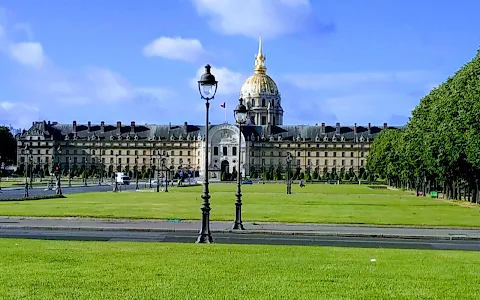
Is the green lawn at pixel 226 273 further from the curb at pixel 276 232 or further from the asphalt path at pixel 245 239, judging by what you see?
the curb at pixel 276 232

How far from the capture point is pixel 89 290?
11.4m

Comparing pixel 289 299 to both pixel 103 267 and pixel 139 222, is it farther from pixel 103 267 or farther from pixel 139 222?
pixel 139 222

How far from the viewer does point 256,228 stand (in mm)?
29078

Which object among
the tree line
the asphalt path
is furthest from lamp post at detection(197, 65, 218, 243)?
the tree line

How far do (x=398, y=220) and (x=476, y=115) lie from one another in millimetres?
17642

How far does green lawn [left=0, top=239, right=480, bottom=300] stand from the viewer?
11344mm

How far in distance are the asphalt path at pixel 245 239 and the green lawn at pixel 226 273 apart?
190 inches

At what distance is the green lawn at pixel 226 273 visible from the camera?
37.2ft

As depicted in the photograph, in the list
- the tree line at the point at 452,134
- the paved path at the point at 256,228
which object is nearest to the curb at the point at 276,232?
the paved path at the point at 256,228

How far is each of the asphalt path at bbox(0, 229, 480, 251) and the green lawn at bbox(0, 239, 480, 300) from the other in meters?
4.84

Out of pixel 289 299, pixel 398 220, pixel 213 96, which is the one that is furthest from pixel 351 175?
pixel 289 299

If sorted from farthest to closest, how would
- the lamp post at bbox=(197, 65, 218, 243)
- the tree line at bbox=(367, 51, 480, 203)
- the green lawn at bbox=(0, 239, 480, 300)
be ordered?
the tree line at bbox=(367, 51, 480, 203), the lamp post at bbox=(197, 65, 218, 243), the green lawn at bbox=(0, 239, 480, 300)

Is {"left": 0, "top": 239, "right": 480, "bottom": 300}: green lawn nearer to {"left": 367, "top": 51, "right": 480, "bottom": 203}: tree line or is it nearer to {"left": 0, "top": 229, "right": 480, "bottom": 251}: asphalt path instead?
{"left": 0, "top": 229, "right": 480, "bottom": 251}: asphalt path

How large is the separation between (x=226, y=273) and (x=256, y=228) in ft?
52.1
